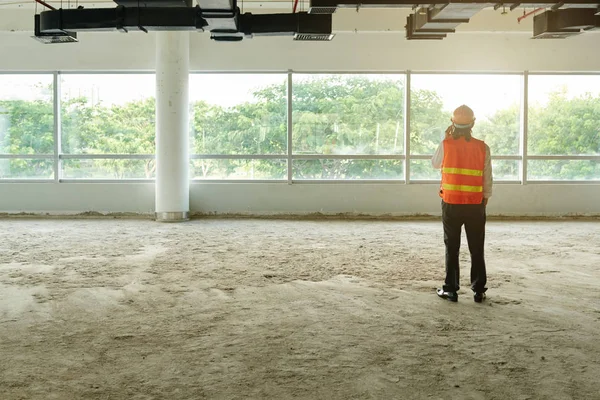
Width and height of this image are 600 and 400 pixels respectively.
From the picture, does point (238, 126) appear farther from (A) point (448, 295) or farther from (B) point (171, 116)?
(A) point (448, 295)

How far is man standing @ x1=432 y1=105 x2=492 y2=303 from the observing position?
5.33 meters

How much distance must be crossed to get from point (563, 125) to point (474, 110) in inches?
73.8

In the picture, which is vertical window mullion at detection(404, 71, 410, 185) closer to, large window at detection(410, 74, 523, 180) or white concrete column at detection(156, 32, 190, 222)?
large window at detection(410, 74, 523, 180)

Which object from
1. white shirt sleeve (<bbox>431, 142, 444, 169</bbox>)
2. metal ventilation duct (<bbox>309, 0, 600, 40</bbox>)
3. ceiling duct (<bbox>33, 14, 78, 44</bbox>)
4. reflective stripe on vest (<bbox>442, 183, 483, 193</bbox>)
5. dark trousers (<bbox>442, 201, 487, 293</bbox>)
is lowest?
dark trousers (<bbox>442, 201, 487, 293</bbox>)

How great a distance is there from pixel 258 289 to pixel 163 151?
6055mm

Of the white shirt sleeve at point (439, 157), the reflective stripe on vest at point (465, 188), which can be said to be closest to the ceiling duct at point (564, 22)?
the white shirt sleeve at point (439, 157)

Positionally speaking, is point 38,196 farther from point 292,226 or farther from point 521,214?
point 521,214

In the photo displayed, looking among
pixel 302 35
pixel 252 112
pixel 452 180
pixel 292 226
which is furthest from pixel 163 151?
pixel 452 180

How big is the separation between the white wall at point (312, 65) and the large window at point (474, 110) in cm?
28

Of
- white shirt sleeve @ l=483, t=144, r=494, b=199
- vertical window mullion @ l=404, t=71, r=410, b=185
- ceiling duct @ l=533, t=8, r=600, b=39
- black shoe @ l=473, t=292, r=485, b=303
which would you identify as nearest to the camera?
black shoe @ l=473, t=292, r=485, b=303

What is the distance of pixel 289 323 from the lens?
457 cm

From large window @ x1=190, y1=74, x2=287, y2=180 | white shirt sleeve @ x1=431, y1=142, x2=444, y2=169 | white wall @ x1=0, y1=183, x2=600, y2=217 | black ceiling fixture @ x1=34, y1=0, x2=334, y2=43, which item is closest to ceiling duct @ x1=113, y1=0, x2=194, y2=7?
black ceiling fixture @ x1=34, y1=0, x2=334, y2=43

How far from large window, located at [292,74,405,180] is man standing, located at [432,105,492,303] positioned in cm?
672

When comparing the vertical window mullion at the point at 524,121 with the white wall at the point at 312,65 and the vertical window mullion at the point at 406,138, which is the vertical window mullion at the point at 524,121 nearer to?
the white wall at the point at 312,65
